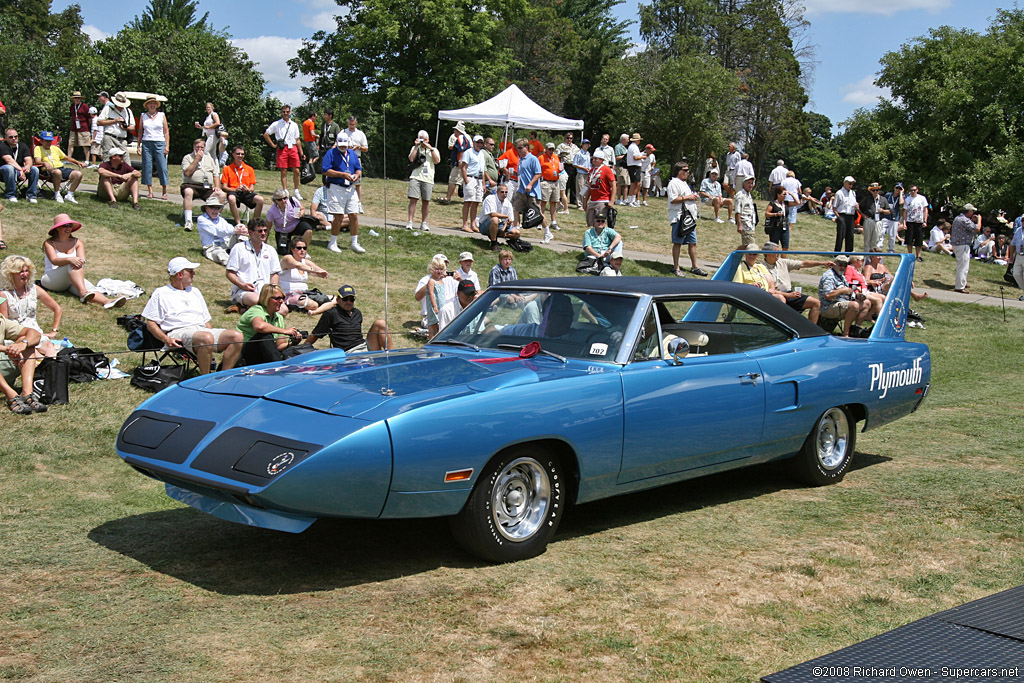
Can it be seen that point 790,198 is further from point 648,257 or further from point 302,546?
point 302,546

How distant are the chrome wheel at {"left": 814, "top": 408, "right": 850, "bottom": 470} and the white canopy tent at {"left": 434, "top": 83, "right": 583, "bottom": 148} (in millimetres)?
19204

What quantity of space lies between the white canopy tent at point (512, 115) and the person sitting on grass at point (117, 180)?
32.6ft

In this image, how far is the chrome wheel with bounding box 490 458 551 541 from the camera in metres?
5.20

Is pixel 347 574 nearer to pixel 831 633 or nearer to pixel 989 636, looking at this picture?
pixel 831 633

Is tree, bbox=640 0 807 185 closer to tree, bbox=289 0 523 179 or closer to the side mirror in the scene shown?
tree, bbox=289 0 523 179

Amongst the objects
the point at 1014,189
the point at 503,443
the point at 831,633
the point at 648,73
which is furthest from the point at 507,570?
the point at 648,73

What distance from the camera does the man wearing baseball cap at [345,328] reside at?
1074 centimetres

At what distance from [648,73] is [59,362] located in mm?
40451

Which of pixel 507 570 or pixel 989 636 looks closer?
pixel 989 636

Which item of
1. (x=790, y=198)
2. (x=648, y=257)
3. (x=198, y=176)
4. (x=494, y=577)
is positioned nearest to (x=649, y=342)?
(x=494, y=577)

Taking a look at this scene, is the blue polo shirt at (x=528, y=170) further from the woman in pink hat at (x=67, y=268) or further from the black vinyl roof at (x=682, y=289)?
the black vinyl roof at (x=682, y=289)

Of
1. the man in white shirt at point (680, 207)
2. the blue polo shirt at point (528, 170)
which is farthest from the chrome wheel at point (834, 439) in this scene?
the blue polo shirt at point (528, 170)

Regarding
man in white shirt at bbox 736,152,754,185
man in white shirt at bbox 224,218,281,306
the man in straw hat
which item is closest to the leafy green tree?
the man in straw hat

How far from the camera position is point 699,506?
21.7ft
